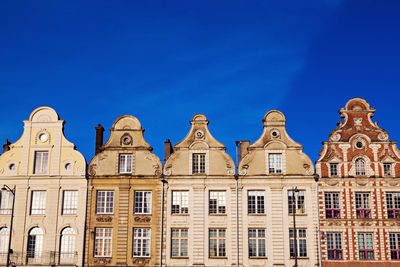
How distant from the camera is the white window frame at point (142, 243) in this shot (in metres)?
34.3

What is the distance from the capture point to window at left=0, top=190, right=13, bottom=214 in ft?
117

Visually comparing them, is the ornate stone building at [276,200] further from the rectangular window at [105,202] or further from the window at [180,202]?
the rectangular window at [105,202]

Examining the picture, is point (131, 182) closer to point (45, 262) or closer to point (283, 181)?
point (45, 262)

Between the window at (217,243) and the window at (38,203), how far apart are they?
1205 centimetres

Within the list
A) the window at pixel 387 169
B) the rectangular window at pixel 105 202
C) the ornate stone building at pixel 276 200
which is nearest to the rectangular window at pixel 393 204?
the window at pixel 387 169

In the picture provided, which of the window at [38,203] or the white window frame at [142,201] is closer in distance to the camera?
the white window frame at [142,201]

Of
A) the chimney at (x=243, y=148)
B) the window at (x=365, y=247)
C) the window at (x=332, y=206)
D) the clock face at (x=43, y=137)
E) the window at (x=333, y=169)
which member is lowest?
the window at (x=365, y=247)

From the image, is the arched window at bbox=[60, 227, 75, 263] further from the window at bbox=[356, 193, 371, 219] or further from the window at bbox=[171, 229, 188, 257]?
the window at bbox=[356, 193, 371, 219]

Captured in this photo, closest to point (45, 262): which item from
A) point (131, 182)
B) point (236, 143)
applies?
point (131, 182)

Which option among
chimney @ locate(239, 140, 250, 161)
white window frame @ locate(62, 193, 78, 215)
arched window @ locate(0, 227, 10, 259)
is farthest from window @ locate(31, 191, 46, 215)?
chimney @ locate(239, 140, 250, 161)

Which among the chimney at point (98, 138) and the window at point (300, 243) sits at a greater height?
the chimney at point (98, 138)

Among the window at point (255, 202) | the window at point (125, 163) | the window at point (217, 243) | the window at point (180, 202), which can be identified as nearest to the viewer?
the window at point (217, 243)

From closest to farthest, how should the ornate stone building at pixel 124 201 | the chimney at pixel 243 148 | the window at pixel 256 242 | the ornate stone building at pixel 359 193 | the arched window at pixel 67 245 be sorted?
the ornate stone building at pixel 359 193
the window at pixel 256 242
the ornate stone building at pixel 124 201
the arched window at pixel 67 245
the chimney at pixel 243 148

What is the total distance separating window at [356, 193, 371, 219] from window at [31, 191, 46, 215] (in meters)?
22.0
